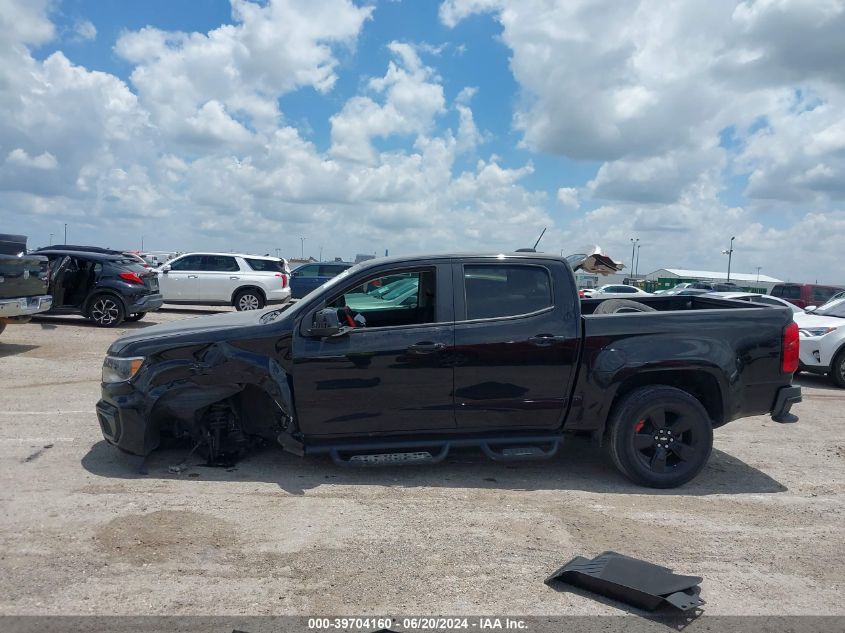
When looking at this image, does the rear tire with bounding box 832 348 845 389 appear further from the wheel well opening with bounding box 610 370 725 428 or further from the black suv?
the black suv

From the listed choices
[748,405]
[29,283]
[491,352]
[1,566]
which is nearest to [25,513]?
[1,566]

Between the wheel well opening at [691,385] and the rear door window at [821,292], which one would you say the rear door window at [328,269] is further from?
the rear door window at [821,292]

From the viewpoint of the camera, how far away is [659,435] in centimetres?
557

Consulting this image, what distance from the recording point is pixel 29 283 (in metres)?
11.1

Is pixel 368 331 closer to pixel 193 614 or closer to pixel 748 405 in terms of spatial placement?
pixel 193 614

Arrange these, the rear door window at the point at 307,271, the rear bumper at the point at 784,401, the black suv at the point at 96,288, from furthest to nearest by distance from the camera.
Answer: the rear door window at the point at 307,271, the black suv at the point at 96,288, the rear bumper at the point at 784,401

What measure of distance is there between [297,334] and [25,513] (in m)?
2.19

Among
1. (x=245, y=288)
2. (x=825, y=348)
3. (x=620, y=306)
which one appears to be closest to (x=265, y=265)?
(x=245, y=288)

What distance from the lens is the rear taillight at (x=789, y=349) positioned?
5695 mm

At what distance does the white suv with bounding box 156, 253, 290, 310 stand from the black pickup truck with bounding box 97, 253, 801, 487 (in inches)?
569

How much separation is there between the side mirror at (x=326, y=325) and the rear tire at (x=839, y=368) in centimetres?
882

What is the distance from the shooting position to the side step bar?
212 inches

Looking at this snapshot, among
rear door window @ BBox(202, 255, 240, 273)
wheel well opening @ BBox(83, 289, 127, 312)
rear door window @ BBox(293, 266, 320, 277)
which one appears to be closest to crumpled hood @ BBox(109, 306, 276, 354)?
wheel well opening @ BBox(83, 289, 127, 312)

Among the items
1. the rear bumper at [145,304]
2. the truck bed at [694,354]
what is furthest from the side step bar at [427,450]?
the rear bumper at [145,304]
